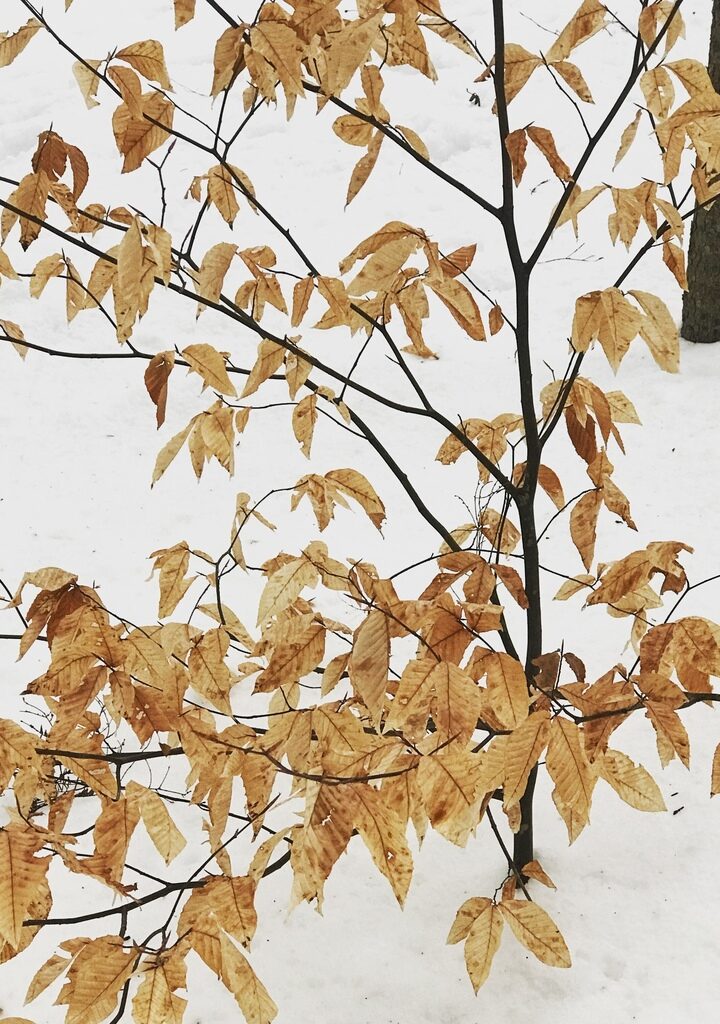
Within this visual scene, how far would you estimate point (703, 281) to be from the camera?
3182 millimetres

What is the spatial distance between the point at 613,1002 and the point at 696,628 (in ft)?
2.45

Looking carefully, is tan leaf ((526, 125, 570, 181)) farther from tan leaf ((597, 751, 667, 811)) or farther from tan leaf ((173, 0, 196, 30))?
tan leaf ((597, 751, 667, 811))

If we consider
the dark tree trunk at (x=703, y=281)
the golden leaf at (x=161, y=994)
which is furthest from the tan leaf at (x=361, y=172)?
the dark tree trunk at (x=703, y=281)

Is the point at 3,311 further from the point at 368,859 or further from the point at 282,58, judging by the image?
the point at 282,58

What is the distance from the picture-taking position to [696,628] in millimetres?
1129

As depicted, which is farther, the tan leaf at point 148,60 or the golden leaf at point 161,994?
the tan leaf at point 148,60

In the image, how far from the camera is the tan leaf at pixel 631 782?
115 cm

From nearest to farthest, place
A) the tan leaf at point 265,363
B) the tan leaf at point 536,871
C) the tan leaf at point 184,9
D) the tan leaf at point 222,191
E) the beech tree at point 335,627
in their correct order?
the beech tree at point 335,627 < the tan leaf at point 184,9 < the tan leaf at point 265,363 < the tan leaf at point 222,191 < the tan leaf at point 536,871

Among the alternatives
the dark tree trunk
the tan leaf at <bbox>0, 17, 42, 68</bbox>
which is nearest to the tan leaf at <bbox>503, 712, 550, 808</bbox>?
the tan leaf at <bbox>0, 17, 42, 68</bbox>

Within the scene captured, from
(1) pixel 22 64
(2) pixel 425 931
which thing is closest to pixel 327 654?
(2) pixel 425 931

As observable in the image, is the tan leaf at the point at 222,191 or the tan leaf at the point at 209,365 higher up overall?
the tan leaf at the point at 222,191

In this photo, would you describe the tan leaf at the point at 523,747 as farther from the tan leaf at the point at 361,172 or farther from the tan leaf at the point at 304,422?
the tan leaf at the point at 361,172

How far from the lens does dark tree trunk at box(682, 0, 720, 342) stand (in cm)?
307

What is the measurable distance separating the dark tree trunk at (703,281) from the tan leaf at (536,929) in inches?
95.5
